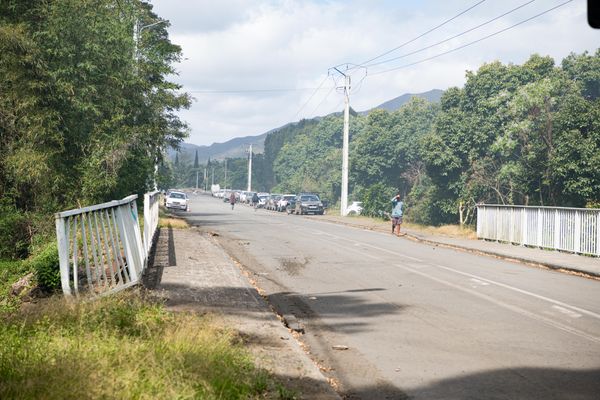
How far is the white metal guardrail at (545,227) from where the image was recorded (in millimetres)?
20797

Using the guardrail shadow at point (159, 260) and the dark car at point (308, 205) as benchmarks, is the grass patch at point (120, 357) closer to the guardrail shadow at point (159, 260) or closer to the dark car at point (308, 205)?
the guardrail shadow at point (159, 260)

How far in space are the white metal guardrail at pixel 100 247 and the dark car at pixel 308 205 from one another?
43.5 m

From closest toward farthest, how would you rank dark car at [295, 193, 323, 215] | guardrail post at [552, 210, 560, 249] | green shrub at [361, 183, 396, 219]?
guardrail post at [552, 210, 560, 249], dark car at [295, 193, 323, 215], green shrub at [361, 183, 396, 219]

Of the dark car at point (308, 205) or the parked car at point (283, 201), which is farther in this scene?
the parked car at point (283, 201)

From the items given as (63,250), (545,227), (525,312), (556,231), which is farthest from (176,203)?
(63,250)

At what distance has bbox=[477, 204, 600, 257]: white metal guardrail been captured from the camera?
20.8 meters

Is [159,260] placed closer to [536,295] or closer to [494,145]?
[536,295]

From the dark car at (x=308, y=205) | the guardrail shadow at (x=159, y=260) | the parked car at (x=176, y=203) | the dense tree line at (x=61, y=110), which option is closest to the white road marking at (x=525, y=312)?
the guardrail shadow at (x=159, y=260)

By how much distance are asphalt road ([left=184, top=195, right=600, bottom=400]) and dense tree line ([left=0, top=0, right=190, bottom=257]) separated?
11645mm

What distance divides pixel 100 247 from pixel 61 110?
61.1ft

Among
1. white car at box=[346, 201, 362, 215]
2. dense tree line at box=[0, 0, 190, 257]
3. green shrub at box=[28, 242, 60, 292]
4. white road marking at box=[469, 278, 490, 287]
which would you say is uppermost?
dense tree line at box=[0, 0, 190, 257]

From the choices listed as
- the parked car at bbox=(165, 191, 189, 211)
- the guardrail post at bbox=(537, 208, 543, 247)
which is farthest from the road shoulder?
the parked car at bbox=(165, 191, 189, 211)

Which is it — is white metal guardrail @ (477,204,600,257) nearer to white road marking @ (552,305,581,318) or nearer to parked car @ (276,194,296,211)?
white road marking @ (552,305,581,318)

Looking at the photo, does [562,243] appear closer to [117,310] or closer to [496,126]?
[117,310]
